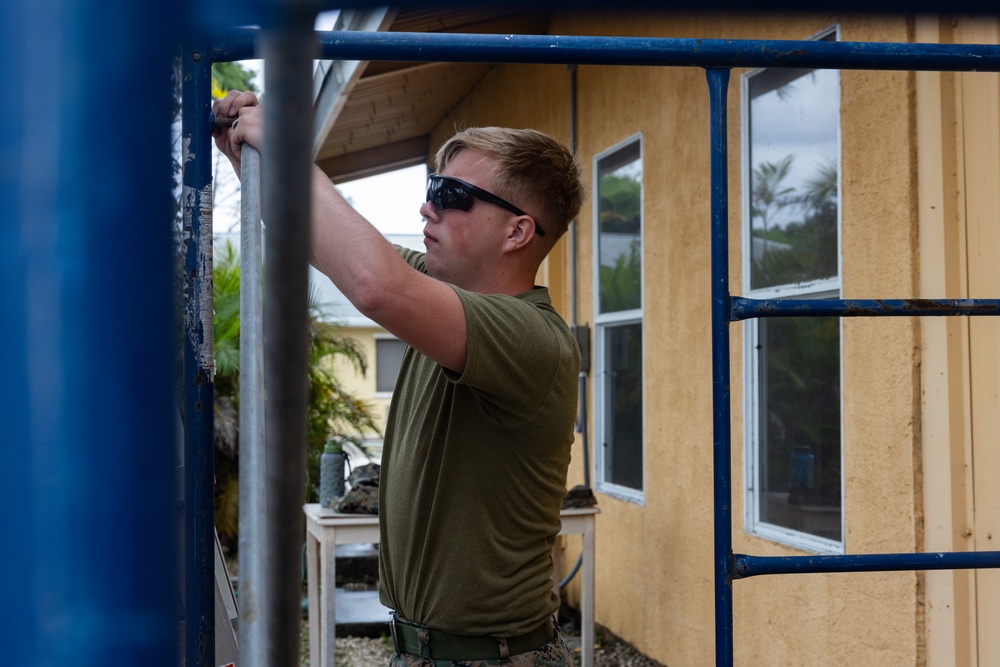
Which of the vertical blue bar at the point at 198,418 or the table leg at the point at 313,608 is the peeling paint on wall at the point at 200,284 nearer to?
the vertical blue bar at the point at 198,418

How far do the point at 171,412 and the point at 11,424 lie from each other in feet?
0.25

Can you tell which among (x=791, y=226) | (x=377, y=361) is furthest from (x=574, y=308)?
(x=377, y=361)

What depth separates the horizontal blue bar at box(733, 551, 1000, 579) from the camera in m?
1.56

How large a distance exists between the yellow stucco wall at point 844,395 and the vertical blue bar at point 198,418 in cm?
71

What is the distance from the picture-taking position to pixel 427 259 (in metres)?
1.98

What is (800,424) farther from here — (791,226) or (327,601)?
(327,601)

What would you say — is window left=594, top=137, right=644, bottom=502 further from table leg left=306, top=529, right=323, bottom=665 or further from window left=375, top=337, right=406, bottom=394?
window left=375, top=337, right=406, bottom=394

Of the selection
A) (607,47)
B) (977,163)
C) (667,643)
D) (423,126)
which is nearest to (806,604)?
(667,643)

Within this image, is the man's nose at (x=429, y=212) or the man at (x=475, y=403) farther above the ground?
the man's nose at (x=429, y=212)

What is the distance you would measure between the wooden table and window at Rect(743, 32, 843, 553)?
1.00 metres

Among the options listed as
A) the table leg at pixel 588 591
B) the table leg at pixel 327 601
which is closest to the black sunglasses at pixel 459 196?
the table leg at pixel 327 601

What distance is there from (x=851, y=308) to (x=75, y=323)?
1297mm

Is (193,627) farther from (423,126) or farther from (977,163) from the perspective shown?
(423,126)

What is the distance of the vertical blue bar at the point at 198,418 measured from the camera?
1.38m
